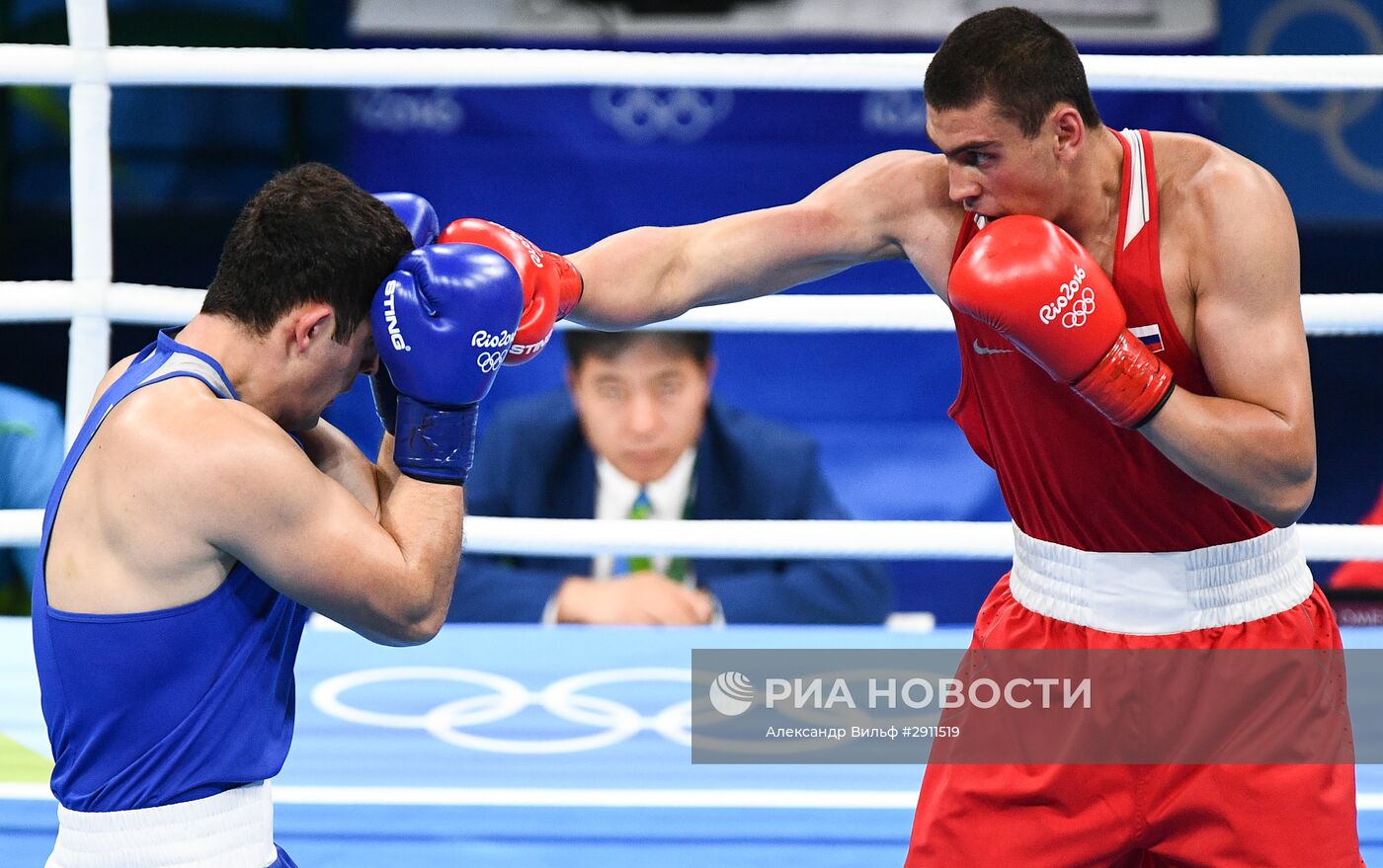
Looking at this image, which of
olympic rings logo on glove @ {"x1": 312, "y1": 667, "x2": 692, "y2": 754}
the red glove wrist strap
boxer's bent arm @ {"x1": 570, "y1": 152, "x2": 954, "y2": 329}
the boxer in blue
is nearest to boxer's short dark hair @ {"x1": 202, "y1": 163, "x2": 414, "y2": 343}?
the boxer in blue

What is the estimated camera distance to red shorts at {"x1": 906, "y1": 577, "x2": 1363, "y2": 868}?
1994mm

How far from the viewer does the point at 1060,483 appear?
211cm

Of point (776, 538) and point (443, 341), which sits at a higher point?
point (443, 341)

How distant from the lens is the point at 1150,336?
6.72 ft

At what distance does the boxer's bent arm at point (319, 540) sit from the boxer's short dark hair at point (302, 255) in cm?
15

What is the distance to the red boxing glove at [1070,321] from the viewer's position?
6.32ft

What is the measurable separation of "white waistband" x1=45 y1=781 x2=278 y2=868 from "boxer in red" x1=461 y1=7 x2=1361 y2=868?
0.86m

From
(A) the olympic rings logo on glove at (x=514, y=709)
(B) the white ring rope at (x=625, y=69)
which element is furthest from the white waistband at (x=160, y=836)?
(B) the white ring rope at (x=625, y=69)

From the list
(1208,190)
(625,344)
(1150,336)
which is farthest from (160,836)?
(625,344)

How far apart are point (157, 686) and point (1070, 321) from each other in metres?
1.12

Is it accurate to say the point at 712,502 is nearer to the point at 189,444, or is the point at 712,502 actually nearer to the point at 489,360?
the point at 489,360

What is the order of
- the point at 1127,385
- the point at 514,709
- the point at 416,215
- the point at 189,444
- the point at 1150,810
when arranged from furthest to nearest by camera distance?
the point at 514,709 → the point at 416,215 → the point at 1150,810 → the point at 1127,385 → the point at 189,444

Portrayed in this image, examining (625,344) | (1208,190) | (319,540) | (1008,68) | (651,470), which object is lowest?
(651,470)

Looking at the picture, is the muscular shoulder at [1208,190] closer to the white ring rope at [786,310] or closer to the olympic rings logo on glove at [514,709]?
the white ring rope at [786,310]
